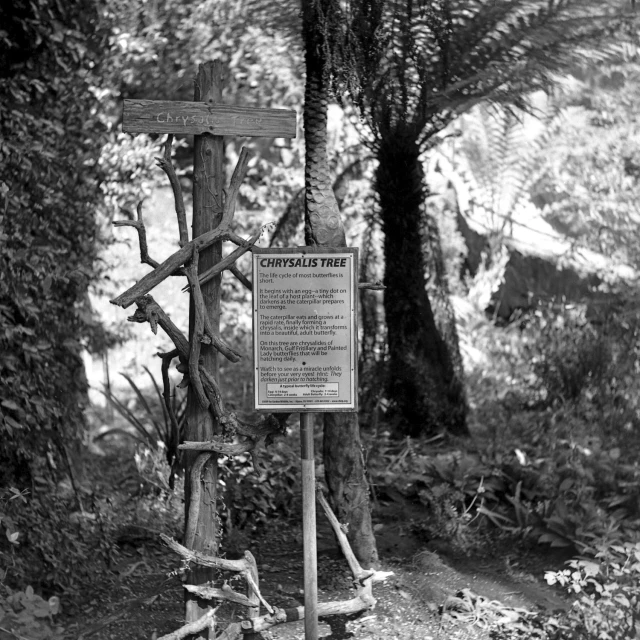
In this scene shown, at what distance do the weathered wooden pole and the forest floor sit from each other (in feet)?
1.24

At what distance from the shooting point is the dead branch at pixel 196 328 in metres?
3.31

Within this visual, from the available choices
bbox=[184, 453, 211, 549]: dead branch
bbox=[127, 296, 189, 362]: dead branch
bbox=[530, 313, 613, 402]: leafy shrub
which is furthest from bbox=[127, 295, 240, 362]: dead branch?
bbox=[530, 313, 613, 402]: leafy shrub

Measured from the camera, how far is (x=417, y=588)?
4148 mm

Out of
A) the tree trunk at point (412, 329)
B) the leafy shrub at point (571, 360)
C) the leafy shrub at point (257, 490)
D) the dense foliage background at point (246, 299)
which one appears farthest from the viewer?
the leafy shrub at point (571, 360)

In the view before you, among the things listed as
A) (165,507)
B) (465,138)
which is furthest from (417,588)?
(465,138)

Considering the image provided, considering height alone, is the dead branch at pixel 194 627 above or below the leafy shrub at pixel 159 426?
below

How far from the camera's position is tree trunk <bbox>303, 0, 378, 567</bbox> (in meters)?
4.00

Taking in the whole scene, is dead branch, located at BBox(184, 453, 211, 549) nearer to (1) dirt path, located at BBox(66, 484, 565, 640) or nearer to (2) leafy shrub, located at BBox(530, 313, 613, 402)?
(1) dirt path, located at BBox(66, 484, 565, 640)

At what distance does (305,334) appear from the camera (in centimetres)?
334

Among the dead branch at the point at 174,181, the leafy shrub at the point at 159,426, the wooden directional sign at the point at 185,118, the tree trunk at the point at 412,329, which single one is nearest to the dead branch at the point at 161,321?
the dead branch at the point at 174,181

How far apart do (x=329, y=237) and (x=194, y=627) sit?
1.84 metres

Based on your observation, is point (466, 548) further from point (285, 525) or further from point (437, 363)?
point (437, 363)

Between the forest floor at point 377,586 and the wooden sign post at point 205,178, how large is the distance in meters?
0.44

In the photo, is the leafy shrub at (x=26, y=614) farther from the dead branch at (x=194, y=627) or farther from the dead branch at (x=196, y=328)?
the dead branch at (x=196, y=328)
